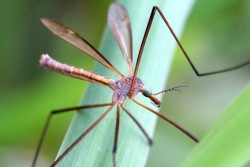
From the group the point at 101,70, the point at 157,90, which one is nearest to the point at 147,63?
the point at 157,90

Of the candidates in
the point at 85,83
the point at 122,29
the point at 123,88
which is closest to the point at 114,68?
the point at 123,88

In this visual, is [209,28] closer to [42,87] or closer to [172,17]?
[172,17]

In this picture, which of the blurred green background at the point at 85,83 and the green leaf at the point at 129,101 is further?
the blurred green background at the point at 85,83

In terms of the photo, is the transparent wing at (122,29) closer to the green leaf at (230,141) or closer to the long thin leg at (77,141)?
the long thin leg at (77,141)

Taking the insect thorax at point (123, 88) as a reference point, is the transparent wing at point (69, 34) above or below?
above

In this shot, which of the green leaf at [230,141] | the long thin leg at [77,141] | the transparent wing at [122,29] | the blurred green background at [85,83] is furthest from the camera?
the blurred green background at [85,83]

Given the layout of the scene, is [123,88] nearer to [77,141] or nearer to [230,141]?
[77,141]

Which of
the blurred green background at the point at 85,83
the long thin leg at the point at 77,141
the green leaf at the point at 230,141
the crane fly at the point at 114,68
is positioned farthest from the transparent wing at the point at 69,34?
the green leaf at the point at 230,141
